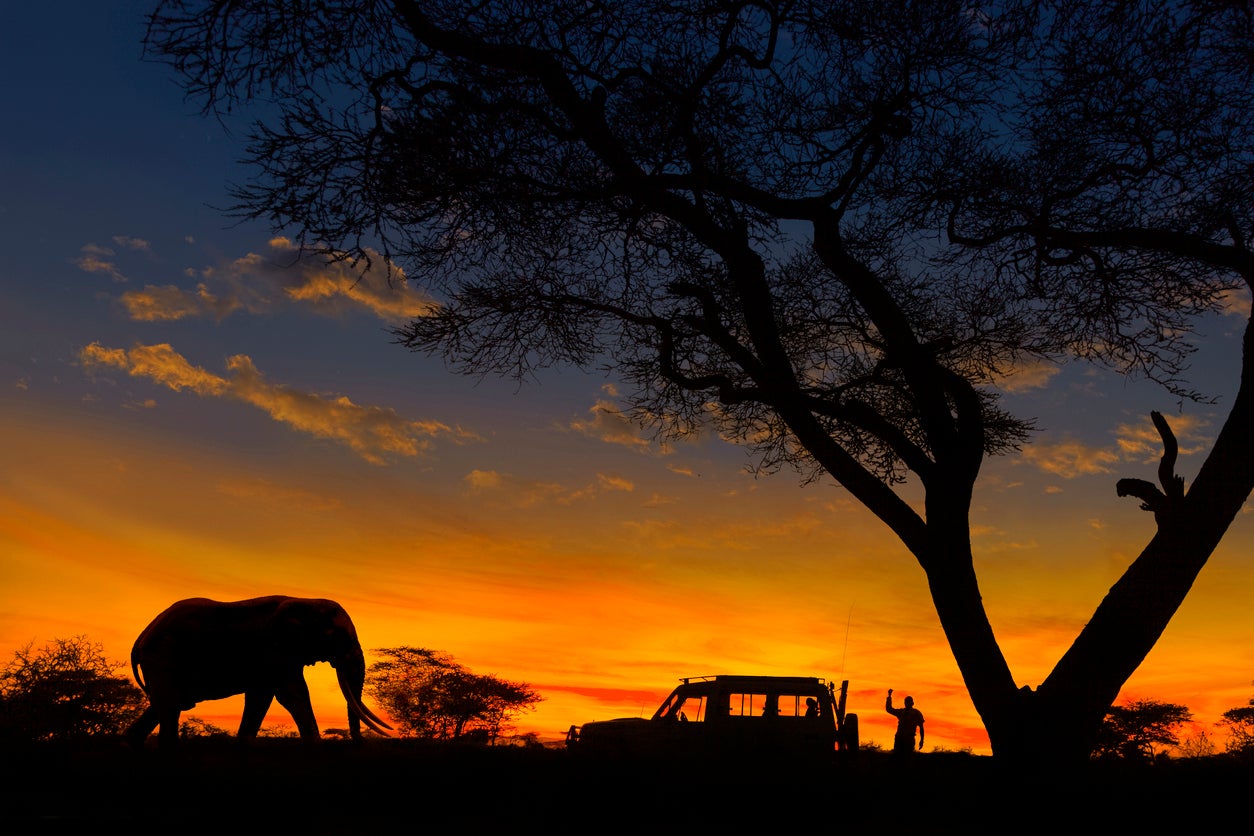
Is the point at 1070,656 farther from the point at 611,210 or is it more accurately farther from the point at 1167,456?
the point at 611,210

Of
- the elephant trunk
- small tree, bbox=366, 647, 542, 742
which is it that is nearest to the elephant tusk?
the elephant trunk

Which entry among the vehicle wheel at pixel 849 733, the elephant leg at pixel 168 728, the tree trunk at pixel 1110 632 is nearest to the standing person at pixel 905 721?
the vehicle wheel at pixel 849 733

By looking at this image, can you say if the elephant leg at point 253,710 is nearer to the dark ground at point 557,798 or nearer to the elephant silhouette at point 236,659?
the elephant silhouette at point 236,659

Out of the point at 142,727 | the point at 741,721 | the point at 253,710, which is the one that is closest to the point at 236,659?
the point at 253,710

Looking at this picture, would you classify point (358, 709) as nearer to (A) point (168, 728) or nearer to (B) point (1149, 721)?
(A) point (168, 728)

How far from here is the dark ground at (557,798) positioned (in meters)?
6.38

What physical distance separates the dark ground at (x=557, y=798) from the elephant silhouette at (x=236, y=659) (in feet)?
14.0

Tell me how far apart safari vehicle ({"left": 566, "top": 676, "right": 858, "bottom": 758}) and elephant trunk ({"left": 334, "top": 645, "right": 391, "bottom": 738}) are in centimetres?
271

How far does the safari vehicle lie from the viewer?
45.2 ft

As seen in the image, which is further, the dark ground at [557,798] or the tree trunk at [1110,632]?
the tree trunk at [1110,632]

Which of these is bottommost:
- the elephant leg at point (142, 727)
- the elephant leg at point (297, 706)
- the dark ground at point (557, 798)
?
the dark ground at point (557, 798)

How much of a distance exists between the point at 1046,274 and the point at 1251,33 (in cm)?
344

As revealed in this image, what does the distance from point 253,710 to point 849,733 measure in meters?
8.12

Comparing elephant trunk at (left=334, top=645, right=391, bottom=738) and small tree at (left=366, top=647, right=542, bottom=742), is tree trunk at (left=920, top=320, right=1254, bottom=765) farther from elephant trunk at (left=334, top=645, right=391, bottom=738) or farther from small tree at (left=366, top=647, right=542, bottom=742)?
small tree at (left=366, top=647, right=542, bottom=742)
